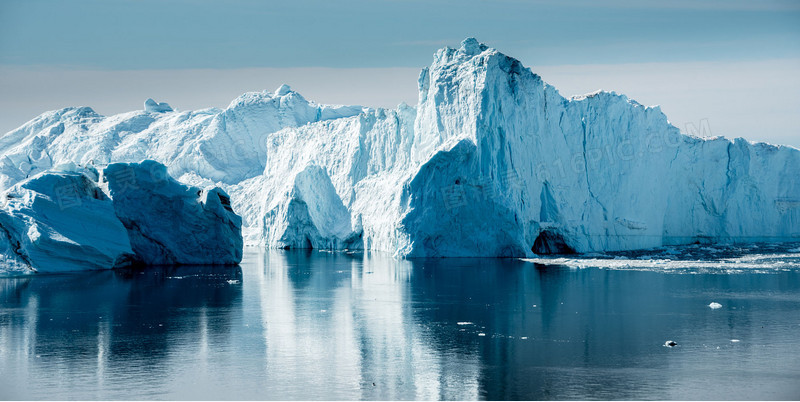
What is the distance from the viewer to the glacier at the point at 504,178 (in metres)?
37.1

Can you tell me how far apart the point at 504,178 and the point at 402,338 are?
23872 millimetres

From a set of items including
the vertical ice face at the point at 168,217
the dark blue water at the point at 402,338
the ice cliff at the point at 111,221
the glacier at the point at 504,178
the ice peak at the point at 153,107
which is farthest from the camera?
the ice peak at the point at 153,107

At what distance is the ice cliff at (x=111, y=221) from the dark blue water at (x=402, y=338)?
2321 mm

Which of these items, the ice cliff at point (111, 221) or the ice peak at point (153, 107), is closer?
the ice cliff at point (111, 221)

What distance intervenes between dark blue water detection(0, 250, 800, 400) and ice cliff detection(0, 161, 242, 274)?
2.32 m

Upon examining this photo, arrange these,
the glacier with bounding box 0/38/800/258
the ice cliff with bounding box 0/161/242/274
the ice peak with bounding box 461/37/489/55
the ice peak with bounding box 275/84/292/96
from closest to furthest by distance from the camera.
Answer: the ice cliff with bounding box 0/161/242/274 → the glacier with bounding box 0/38/800/258 → the ice peak with bounding box 461/37/489/55 → the ice peak with bounding box 275/84/292/96

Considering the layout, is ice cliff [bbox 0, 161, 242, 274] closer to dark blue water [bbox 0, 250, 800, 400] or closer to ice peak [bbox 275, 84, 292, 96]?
dark blue water [bbox 0, 250, 800, 400]

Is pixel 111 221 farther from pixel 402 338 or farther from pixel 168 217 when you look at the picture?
pixel 402 338

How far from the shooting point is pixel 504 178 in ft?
126

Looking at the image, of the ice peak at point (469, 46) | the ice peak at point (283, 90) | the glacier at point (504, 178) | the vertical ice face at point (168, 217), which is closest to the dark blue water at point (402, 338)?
the vertical ice face at point (168, 217)

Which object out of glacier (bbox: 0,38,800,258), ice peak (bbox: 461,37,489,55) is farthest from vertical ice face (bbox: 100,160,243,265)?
ice peak (bbox: 461,37,489,55)

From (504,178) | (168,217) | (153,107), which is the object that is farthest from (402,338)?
(153,107)

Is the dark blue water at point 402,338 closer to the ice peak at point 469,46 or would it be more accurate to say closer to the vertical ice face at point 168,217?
the vertical ice face at point 168,217

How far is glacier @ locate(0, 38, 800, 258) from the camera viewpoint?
1459 inches
